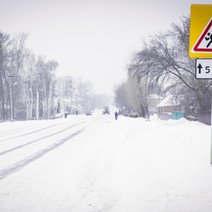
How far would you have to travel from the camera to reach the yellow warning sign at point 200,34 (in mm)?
7184

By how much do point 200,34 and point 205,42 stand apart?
22cm

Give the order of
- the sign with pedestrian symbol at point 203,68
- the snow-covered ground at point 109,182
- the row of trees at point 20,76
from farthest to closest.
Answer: the row of trees at point 20,76, the sign with pedestrian symbol at point 203,68, the snow-covered ground at point 109,182

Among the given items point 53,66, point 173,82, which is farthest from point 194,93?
point 53,66

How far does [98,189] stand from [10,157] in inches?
222

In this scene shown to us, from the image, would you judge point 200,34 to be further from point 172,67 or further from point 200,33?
point 172,67

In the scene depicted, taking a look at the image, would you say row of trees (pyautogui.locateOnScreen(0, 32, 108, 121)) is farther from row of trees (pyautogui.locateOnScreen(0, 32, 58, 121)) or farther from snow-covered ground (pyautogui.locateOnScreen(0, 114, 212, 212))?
snow-covered ground (pyautogui.locateOnScreen(0, 114, 212, 212))

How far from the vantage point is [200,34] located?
23.7 ft

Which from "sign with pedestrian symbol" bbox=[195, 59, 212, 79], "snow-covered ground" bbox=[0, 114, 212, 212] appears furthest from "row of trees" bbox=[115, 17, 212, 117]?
"sign with pedestrian symbol" bbox=[195, 59, 212, 79]

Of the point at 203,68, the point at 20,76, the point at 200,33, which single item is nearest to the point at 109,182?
the point at 203,68

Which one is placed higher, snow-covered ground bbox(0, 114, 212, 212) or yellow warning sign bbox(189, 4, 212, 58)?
yellow warning sign bbox(189, 4, 212, 58)

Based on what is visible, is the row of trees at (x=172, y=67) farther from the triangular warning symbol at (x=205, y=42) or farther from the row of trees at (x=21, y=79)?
the row of trees at (x=21, y=79)

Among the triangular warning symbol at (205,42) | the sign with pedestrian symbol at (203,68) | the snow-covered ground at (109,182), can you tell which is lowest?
the snow-covered ground at (109,182)

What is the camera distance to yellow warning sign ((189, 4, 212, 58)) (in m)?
7.18

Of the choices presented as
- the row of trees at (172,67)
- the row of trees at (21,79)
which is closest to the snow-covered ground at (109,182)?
the row of trees at (172,67)
